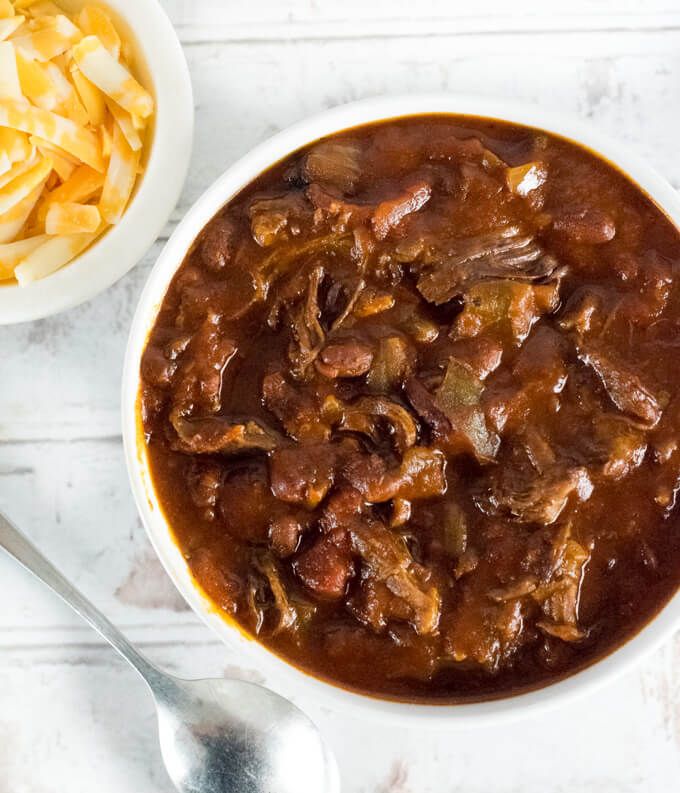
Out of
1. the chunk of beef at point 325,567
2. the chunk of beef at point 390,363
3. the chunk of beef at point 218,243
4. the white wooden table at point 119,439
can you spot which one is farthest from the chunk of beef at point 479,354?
the white wooden table at point 119,439

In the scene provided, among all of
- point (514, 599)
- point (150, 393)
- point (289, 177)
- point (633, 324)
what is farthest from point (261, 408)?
point (633, 324)

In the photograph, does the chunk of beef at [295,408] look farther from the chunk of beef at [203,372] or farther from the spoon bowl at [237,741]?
the spoon bowl at [237,741]

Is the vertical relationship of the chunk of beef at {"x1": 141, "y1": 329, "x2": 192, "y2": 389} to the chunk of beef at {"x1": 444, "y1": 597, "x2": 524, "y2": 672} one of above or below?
above

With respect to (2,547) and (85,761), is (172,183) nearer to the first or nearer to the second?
(2,547)

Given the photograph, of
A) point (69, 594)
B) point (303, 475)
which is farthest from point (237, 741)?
point (303, 475)

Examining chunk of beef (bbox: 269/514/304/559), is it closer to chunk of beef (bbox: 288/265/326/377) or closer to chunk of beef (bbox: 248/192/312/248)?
chunk of beef (bbox: 288/265/326/377)

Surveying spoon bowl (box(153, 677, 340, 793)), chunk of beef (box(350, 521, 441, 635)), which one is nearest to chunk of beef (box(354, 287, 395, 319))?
chunk of beef (box(350, 521, 441, 635))
